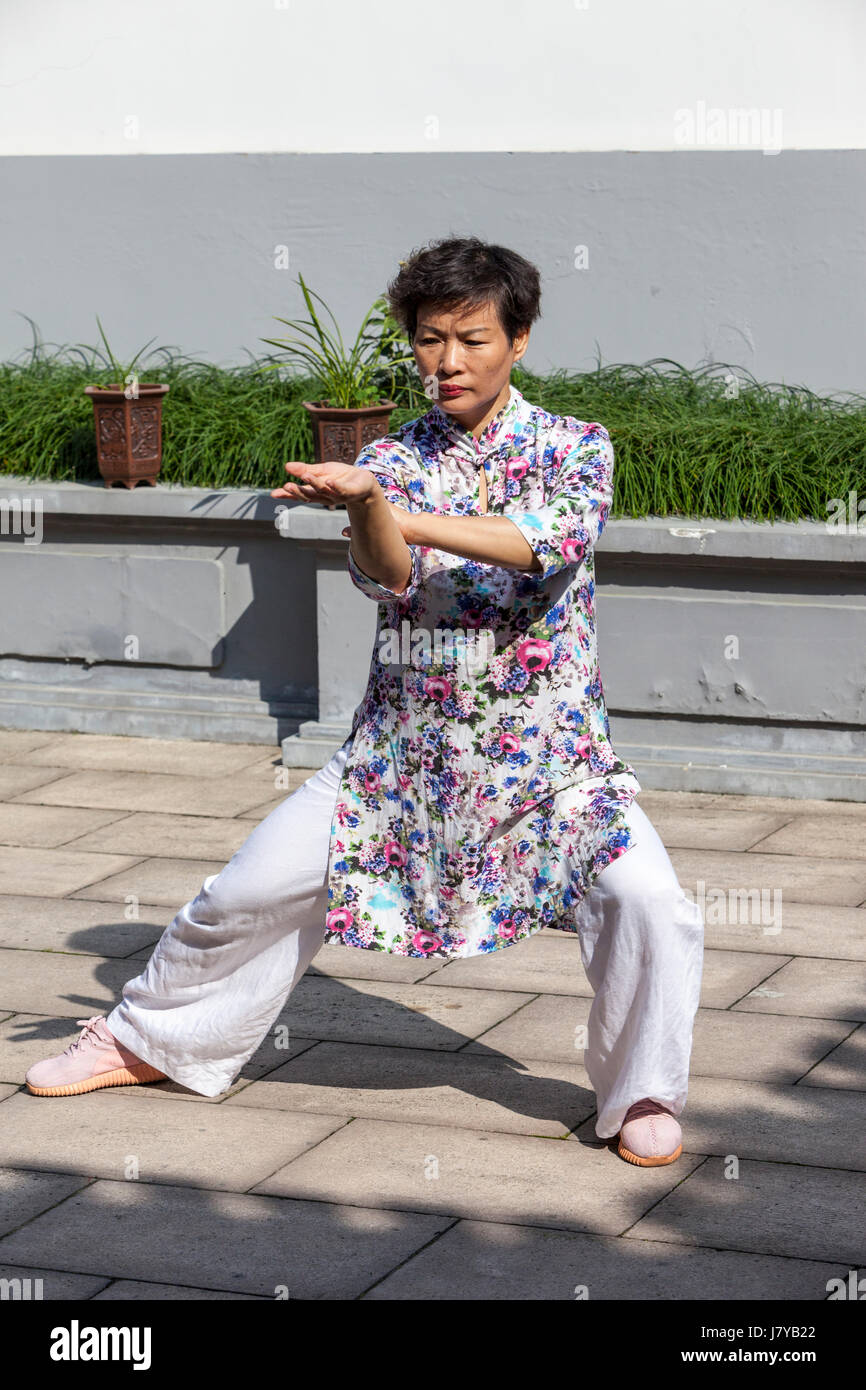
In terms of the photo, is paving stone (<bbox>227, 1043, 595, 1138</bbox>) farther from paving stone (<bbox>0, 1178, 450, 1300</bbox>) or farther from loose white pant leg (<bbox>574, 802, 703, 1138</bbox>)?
paving stone (<bbox>0, 1178, 450, 1300</bbox>)

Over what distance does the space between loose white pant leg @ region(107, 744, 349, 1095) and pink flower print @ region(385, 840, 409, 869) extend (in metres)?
0.14

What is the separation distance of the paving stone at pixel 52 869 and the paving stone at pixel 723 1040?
1824 millimetres

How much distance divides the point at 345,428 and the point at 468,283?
398cm

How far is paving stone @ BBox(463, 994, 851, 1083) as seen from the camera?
4.55 metres

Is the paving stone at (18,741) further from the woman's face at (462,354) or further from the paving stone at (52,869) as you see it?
the woman's face at (462,354)

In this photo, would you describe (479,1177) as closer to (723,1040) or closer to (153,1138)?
(153,1138)

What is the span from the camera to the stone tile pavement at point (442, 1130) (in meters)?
3.55

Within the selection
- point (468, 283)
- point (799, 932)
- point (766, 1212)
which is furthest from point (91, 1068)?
point (799, 932)

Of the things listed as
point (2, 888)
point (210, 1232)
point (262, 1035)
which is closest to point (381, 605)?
point (262, 1035)

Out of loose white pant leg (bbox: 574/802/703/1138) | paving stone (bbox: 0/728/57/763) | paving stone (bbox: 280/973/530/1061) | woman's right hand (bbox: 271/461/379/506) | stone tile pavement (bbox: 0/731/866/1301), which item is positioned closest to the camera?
woman's right hand (bbox: 271/461/379/506)

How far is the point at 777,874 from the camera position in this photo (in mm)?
6109

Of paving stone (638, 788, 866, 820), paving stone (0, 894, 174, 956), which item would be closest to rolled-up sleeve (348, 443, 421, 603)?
paving stone (0, 894, 174, 956)
